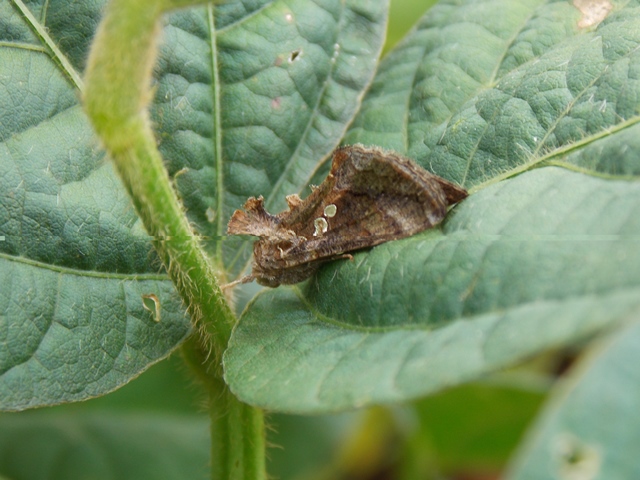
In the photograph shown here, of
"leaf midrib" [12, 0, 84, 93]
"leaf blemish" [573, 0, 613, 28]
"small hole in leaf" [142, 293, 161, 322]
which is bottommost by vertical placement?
"small hole in leaf" [142, 293, 161, 322]

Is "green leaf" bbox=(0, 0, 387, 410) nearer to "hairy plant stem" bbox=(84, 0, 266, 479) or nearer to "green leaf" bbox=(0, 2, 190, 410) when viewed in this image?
"green leaf" bbox=(0, 2, 190, 410)

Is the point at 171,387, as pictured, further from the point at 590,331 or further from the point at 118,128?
the point at 590,331

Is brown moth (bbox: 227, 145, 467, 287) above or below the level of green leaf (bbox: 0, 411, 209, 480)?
above

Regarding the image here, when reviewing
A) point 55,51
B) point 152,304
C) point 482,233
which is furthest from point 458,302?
point 55,51

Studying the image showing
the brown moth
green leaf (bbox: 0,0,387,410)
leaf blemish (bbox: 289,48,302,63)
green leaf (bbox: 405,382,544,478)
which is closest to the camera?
the brown moth

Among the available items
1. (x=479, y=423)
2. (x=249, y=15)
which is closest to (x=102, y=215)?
(x=249, y=15)

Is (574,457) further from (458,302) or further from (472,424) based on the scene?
(472,424)

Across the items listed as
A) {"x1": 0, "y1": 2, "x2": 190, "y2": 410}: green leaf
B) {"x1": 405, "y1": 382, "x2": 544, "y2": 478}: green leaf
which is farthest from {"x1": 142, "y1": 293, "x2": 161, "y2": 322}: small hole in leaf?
{"x1": 405, "y1": 382, "x2": 544, "y2": 478}: green leaf

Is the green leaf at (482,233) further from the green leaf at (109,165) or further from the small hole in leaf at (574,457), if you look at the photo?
the green leaf at (109,165)
